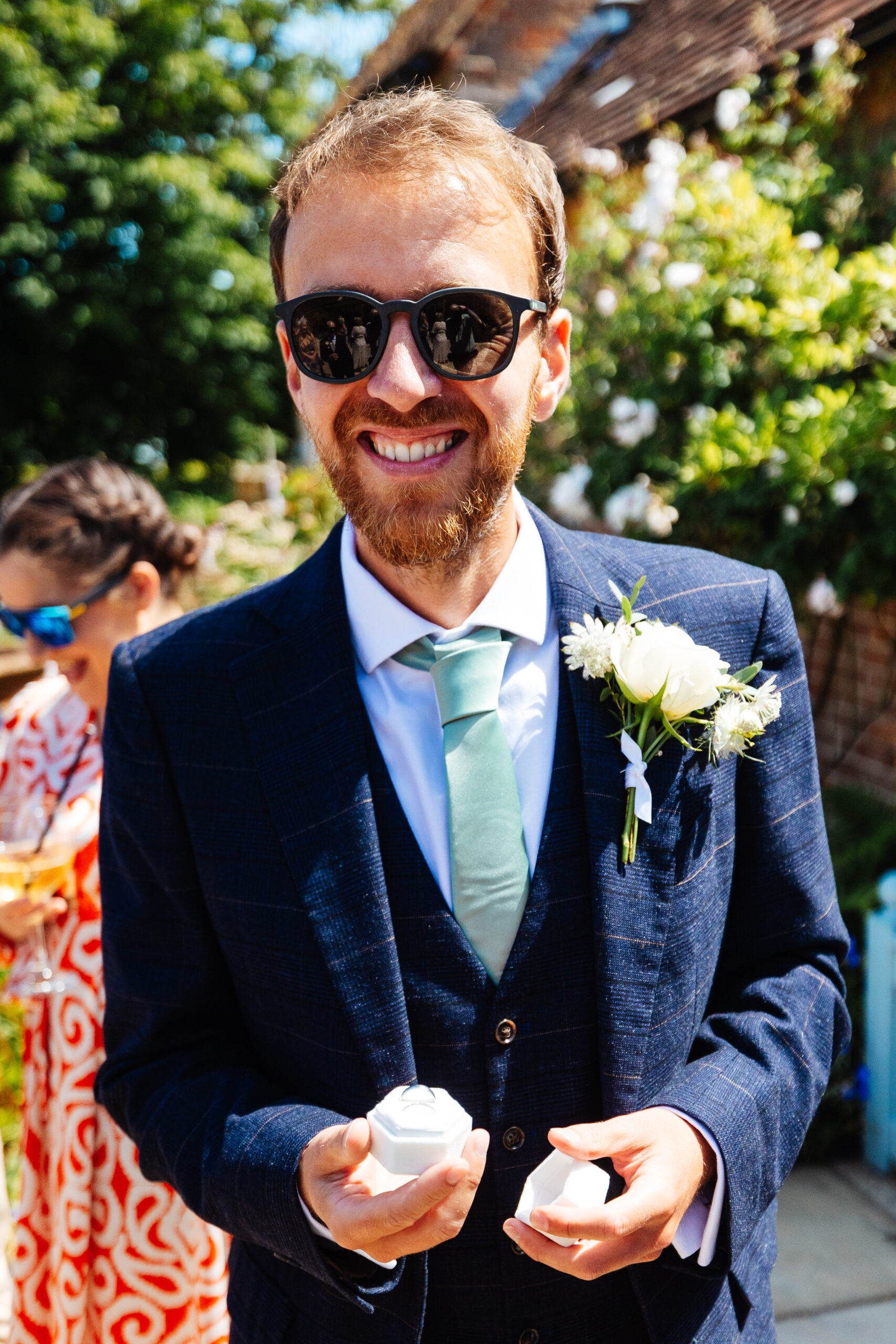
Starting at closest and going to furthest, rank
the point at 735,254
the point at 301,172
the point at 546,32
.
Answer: the point at 301,172
the point at 735,254
the point at 546,32

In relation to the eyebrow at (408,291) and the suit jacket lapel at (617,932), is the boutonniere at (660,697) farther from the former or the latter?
the eyebrow at (408,291)

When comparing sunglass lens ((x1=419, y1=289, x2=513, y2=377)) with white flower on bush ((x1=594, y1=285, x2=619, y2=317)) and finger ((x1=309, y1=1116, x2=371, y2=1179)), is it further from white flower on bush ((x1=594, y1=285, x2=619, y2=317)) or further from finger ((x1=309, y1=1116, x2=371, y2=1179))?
white flower on bush ((x1=594, y1=285, x2=619, y2=317))

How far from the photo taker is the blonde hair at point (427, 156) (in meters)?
1.36

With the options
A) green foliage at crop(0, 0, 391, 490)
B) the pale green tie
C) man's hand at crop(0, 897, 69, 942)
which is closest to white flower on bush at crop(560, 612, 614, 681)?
the pale green tie

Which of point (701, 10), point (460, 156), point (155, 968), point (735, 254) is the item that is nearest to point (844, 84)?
point (735, 254)

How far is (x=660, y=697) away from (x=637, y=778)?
4.4 inches

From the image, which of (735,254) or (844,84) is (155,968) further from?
(844,84)

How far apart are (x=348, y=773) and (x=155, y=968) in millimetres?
398

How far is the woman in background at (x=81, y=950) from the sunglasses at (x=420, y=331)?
123 cm

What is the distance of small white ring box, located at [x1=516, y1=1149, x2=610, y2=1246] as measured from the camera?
1108 mm

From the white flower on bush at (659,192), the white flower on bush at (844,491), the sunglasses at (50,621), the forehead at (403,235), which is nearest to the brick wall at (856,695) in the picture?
the white flower on bush at (844,491)

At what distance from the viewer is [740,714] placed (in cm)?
138

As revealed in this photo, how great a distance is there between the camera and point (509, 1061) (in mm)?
1351

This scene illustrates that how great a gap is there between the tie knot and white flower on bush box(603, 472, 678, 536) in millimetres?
3320
